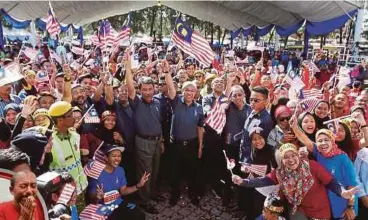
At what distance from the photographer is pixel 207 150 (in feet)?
18.1

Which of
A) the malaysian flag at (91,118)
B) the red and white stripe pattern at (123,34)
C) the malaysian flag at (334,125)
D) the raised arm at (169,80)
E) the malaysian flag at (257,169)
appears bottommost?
the malaysian flag at (257,169)

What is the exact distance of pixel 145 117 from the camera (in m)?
4.78

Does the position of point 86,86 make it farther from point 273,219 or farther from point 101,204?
point 273,219

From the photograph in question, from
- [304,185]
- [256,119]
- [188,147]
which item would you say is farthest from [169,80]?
[304,185]

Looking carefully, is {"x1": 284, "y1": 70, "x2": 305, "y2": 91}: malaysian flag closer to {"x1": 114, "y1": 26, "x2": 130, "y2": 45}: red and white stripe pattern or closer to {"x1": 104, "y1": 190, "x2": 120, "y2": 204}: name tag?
{"x1": 114, "y1": 26, "x2": 130, "y2": 45}: red and white stripe pattern

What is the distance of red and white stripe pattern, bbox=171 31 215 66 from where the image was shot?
5.95m

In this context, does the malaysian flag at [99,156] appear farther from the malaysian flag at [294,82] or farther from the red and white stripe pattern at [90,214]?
the malaysian flag at [294,82]

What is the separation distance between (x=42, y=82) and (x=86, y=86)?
2.17 m

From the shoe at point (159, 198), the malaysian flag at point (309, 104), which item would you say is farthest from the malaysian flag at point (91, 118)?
the malaysian flag at point (309, 104)

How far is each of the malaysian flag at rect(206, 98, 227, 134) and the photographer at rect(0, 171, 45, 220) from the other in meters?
3.17

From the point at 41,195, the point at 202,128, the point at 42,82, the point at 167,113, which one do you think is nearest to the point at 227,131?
the point at 202,128

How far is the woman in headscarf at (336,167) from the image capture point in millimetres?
3703

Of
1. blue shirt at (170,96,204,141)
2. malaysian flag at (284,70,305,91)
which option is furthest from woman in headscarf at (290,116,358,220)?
malaysian flag at (284,70,305,91)

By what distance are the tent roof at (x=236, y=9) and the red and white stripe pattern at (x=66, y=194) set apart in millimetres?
11940
